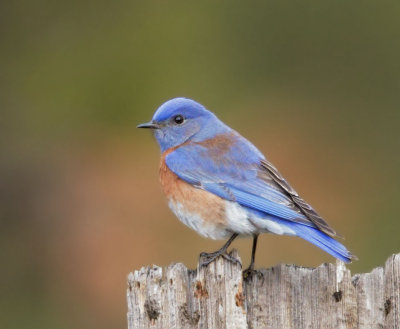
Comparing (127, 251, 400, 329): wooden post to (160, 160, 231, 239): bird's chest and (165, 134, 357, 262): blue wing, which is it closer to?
(165, 134, 357, 262): blue wing

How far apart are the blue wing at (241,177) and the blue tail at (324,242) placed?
0.12 feet

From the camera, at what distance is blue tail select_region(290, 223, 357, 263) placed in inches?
191

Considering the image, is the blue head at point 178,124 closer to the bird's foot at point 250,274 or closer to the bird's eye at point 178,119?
the bird's eye at point 178,119

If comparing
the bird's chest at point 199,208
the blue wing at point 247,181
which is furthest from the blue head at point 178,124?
the bird's chest at point 199,208

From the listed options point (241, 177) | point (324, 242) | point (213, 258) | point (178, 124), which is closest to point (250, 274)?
point (213, 258)

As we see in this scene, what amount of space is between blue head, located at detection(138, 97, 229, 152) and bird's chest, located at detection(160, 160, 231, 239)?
0.57m

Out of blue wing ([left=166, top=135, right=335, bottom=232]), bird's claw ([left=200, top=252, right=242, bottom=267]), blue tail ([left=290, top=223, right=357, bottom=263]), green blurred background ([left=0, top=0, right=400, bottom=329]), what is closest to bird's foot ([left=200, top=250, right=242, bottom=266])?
bird's claw ([left=200, top=252, right=242, bottom=267])

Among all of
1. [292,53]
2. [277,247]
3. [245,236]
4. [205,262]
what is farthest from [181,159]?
[292,53]

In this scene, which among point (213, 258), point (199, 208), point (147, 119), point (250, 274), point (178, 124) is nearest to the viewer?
point (213, 258)

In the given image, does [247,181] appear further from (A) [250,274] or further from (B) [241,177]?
(A) [250,274]

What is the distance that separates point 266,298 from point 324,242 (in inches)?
28.8

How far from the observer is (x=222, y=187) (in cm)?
576

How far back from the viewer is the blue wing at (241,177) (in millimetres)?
5449

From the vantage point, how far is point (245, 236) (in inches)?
224
